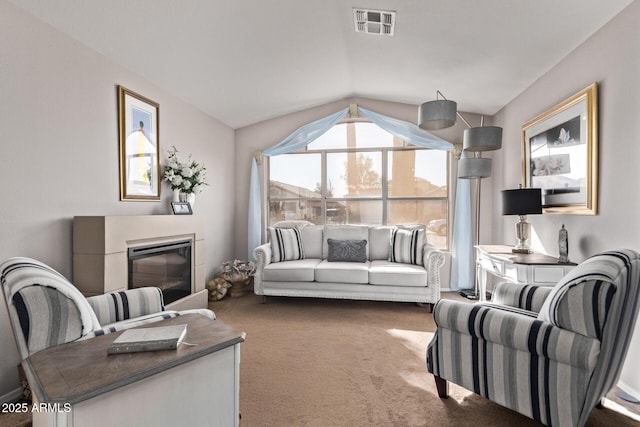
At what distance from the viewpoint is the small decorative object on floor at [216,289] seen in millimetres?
4268

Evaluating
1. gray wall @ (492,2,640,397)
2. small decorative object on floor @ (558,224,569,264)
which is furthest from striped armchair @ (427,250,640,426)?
small decorative object on floor @ (558,224,569,264)

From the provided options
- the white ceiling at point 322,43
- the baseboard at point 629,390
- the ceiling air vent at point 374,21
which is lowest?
the baseboard at point 629,390

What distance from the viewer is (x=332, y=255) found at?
424 cm

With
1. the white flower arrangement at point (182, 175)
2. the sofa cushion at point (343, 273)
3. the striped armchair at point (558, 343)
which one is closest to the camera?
the striped armchair at point (558, 343)

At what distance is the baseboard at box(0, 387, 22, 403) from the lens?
204cm

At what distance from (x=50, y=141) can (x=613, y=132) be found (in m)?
3.82

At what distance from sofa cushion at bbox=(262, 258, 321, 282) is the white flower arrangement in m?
1.24

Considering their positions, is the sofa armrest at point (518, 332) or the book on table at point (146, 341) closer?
the book on table at point (146, 341)

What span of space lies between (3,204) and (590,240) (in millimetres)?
3939

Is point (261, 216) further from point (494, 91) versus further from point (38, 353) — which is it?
point (38, 353)

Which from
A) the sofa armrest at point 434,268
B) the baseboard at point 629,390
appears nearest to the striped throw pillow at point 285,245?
the sofa armrest at point 434,268

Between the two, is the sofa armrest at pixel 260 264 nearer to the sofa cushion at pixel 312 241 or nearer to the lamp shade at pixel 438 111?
the sofa cushion at pixel 312 241

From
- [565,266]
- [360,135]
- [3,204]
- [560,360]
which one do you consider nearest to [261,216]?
[360,135]

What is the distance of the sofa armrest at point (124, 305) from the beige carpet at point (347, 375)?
78cm
